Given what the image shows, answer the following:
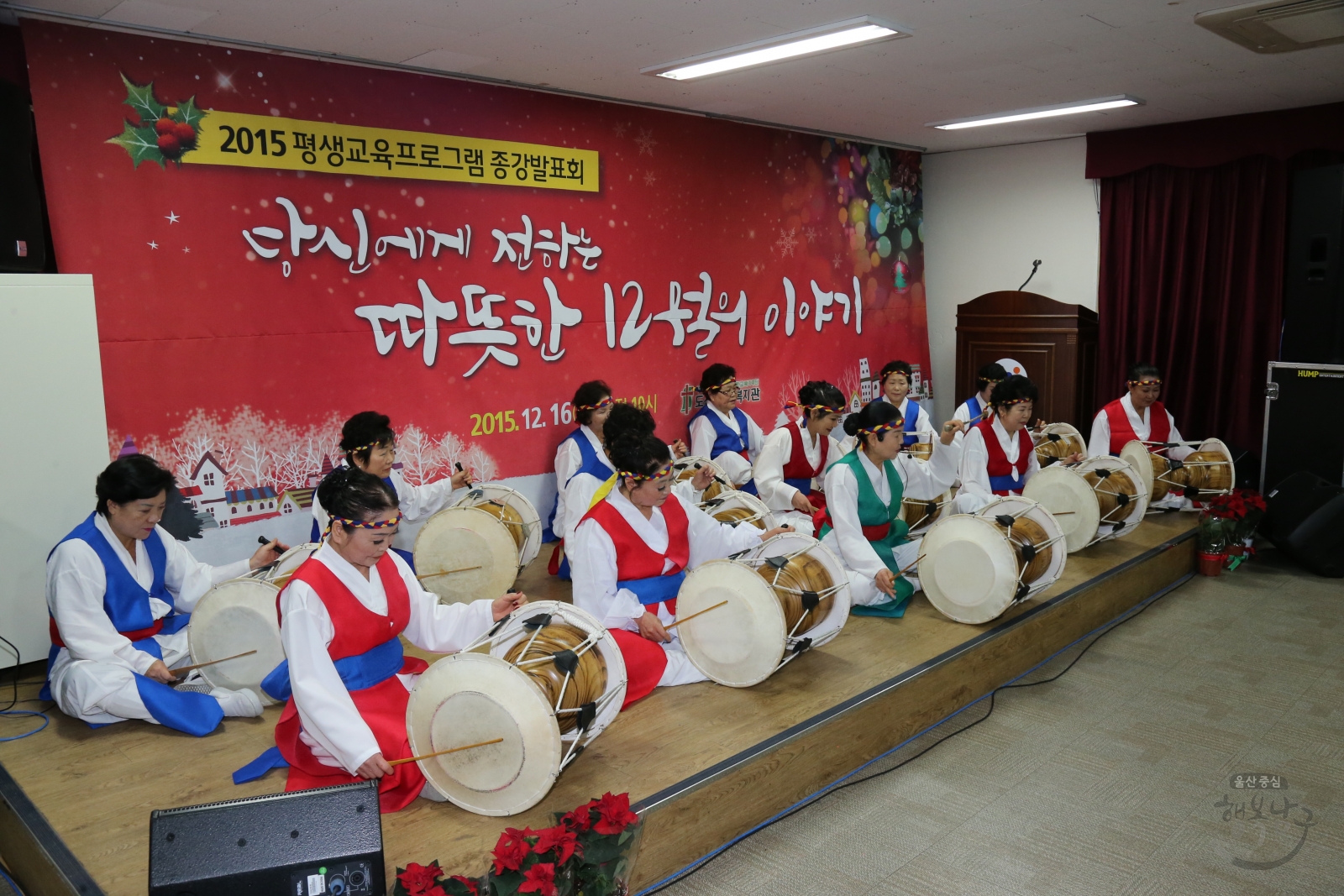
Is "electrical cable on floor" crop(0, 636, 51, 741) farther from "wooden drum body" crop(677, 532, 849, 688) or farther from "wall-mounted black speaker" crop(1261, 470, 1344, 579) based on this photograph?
"wall-mounted black speaker" crop(1261, 470, 1344, 579)

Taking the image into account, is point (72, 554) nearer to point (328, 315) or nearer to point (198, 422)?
point (198, 422)

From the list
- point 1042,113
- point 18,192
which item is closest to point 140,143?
point 18,192

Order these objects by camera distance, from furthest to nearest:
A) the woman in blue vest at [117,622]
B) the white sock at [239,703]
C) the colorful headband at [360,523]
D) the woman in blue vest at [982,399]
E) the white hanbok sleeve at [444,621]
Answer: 1. the woman in blue vest at [982,399]
2. the white sock at [239,703]
3. the woman in blue vest at [117,622]
4. the white hanbok sleeve at [444,621]
5. the colorful headband at [360,523]

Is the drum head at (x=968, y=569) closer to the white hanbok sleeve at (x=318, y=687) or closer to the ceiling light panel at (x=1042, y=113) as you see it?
the white hanbok sleeve at (x=318, y=687)

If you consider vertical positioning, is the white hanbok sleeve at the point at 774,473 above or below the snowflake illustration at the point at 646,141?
below

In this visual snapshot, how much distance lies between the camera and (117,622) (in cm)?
323

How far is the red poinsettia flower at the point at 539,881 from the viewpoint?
207 cm

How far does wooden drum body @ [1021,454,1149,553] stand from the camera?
188 inches

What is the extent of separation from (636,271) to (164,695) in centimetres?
374

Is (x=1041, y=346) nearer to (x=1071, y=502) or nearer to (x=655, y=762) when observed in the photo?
(x=1071, y=502)

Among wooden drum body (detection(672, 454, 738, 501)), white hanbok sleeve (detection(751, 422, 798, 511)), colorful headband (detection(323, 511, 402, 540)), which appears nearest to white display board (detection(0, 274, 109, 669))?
colorful headband (detection(323, 511, 402, 540))

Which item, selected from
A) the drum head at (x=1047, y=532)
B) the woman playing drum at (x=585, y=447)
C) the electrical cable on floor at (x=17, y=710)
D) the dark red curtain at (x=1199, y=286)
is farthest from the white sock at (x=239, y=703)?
the dark red curtain at (x=1199, y=286)

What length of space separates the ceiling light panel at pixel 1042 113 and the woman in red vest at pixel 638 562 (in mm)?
4244

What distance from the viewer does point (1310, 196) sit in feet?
18.9
